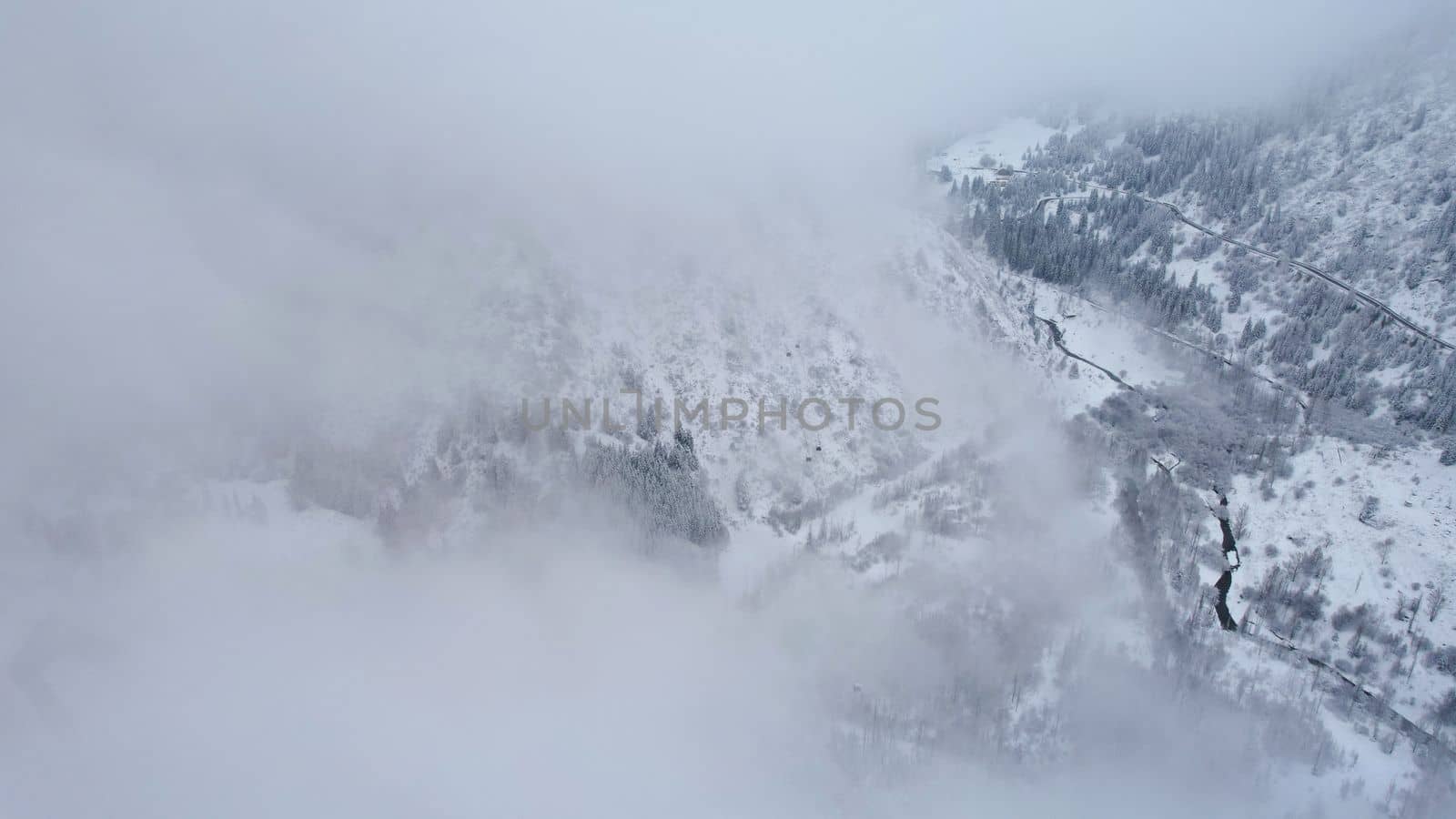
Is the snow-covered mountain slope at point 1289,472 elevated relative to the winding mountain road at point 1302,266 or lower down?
lower down

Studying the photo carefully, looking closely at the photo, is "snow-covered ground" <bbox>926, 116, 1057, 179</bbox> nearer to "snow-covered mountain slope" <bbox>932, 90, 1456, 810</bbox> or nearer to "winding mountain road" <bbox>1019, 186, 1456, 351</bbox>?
"winding mountain road" <bbox>1019, 186, 1456, 351</bbox>

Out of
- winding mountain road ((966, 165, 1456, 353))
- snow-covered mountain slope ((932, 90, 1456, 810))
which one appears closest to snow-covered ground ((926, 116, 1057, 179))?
winding mountain road ((966, 165, 1456, 353))

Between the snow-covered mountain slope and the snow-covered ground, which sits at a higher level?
the snow-covered ground

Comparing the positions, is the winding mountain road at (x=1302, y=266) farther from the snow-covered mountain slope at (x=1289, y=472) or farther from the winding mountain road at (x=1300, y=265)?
the snow-covered mountain slope at (x=1289, y=472)

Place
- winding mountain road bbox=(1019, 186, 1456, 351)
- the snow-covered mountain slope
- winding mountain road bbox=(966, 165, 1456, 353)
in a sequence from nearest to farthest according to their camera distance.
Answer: the snow-covered mountain slope → winding mountain road bbox=(966, 165, 1456, 353) → winding mountain road bbox=(1019, 186, 1456, 351)

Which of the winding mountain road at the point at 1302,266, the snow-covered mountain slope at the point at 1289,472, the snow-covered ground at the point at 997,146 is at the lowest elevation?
the snow-covered mountain slope at the point at 1289,472

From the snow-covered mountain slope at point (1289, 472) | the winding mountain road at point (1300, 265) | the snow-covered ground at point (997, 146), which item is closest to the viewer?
the snow-covered mountain slope at point (1289, 472)

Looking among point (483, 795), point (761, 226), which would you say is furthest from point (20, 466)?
point (761, 226)

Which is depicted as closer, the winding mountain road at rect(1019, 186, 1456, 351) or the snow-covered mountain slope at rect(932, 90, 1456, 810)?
the snow-covered mountain slope at rect(932, 90, 1456, 810)

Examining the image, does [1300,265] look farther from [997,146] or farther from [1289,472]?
[997,146]

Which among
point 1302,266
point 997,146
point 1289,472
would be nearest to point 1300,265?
point 1302,266

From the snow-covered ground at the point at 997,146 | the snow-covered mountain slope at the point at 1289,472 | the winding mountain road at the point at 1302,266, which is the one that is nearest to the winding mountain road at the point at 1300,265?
the winding mountain road at the point at 1302,266
